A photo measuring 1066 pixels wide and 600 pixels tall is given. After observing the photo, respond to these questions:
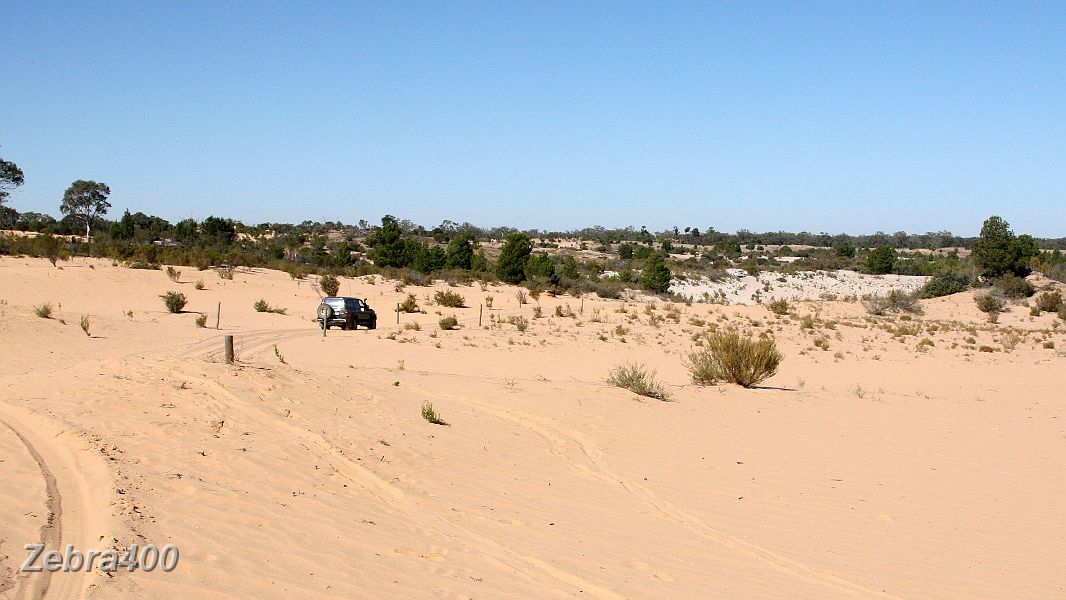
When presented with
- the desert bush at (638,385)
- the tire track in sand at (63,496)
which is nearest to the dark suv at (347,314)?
the desert bush at (638,385)

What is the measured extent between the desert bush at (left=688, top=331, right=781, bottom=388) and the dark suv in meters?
17.6

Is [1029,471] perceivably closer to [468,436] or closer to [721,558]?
[721,558]

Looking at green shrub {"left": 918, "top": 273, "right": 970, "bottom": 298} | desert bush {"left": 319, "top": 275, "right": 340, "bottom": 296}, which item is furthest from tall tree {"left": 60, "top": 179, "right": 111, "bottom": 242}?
green shrub {"left": 918, "top": 273, "right": 970, "bottom": 298}

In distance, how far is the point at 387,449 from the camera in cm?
1033

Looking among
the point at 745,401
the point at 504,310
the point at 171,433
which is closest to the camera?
the point at 171,433

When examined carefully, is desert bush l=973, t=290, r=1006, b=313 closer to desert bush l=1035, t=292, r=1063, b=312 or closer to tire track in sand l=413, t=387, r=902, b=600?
desert bush l=1035, t=292, r=1063, b=312

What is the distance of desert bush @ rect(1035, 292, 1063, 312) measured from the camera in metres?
47.2

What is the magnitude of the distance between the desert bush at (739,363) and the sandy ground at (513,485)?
0.89 m

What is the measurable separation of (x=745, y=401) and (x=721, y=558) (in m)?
10.4

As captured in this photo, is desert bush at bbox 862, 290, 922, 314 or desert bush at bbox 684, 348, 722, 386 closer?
desert bush at bbox 684, 348, 722, 386

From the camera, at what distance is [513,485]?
9609 mm

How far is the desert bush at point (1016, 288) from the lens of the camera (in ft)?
165

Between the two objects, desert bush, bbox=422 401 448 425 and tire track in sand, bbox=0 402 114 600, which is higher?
tire track in sand, bbox=0 402 114 600

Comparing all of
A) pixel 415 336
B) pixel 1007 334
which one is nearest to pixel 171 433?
pixel 415 336
